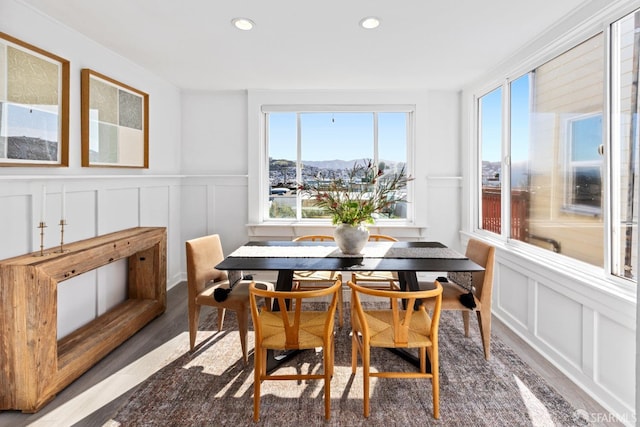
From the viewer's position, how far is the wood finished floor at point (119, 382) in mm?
2131

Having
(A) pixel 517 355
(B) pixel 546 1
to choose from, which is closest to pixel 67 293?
(A) pixel 517 355

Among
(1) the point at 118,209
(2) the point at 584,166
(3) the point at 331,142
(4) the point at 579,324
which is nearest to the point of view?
(4) the point at 579,324

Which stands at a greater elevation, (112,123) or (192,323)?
(112,123)

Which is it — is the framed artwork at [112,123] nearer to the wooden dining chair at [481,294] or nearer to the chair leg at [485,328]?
the wooden dining chair at [481,294]

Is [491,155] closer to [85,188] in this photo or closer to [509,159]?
[509,159]

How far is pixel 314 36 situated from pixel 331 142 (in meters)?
1.89

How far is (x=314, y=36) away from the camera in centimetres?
300

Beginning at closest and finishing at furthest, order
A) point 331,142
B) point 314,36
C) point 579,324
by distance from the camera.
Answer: point 579,324, point 314,36, point 331,142

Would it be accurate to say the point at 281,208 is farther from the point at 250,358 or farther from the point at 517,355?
the point at 517,355

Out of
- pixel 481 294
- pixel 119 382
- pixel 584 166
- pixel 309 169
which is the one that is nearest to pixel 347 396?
pixel 481 294

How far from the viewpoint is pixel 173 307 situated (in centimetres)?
393

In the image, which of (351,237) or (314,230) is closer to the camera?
(351,237)

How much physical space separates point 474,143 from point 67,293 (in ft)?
13.8

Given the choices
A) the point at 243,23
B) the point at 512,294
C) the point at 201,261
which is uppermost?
the point at 243,23
